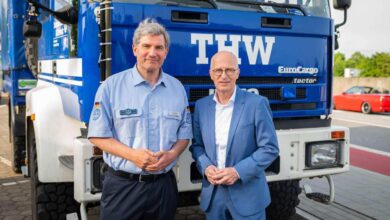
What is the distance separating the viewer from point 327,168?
3547 millimetres

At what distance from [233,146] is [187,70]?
79 cm

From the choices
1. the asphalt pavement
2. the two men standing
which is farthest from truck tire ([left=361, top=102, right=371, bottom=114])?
the two men standing

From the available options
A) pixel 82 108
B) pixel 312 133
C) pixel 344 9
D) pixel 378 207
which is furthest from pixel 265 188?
pixel 378 207

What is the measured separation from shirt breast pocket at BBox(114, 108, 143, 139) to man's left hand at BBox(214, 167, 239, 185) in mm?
525

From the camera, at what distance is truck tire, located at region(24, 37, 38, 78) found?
4.70 meters

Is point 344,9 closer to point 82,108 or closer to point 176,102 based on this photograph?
point 176,102

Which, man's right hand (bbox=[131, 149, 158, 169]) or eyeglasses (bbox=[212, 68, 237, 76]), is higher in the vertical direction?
eyeglasses (bbox=[212, 68, 237, 76])

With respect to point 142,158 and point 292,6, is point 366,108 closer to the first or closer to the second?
point 292,6

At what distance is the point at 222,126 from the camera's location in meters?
2.62

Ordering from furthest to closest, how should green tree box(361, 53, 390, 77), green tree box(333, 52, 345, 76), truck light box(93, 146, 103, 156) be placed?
green tree box(333, 52, 345, 76) < green tree box(361, 53, 390, 77) < truck light box(93, 146, 103, 156)

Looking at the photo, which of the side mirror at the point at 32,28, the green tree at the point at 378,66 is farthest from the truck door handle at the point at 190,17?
the green tree at the point at 378,66

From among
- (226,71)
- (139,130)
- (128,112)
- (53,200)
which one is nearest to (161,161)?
(139,130)

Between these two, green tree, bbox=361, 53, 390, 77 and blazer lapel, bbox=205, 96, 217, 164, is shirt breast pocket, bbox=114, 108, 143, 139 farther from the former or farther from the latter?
green tree, bbox=361, 53, 390, 77

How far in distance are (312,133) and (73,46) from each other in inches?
75.8
